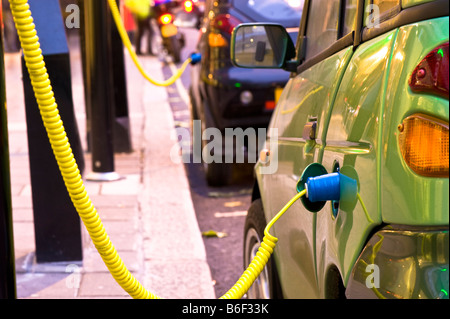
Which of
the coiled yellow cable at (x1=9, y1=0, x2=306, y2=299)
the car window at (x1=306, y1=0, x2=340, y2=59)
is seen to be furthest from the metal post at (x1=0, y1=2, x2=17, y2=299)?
the car window at (x1=306, y1=0, x2=340, y2=59)

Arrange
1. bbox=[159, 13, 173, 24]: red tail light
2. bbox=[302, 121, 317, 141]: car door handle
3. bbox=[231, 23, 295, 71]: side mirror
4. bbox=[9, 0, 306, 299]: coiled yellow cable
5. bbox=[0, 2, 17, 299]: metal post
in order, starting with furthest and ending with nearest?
bbox=[159, 13, 173, 24]: red tail light
bbox=[231, 23, 295, 71]: side mirror
bbox=[0, 2, 17, 299]: metal post
bbox=[302, 121, 317, 141]: car door handle
bbox=[9, 0, 306, 299]: coiled yellow cable

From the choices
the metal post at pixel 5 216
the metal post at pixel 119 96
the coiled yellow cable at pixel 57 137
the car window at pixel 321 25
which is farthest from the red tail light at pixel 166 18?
the coiled yellow cable at pixel 57 137

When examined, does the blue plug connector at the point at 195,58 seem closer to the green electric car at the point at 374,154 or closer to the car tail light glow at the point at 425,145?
the green electric car at the point at 374,154

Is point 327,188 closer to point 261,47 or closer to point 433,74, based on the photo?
point 433,74

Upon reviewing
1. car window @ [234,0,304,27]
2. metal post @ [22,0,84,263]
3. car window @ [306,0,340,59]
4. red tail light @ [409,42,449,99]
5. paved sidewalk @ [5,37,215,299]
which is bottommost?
paved sidewalk @ [5,37,215,299]

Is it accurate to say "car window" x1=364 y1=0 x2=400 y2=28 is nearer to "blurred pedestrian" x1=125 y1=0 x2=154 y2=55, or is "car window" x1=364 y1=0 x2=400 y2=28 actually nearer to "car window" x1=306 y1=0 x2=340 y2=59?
"car window" x1=306 y1=0 x2=340 y2=59

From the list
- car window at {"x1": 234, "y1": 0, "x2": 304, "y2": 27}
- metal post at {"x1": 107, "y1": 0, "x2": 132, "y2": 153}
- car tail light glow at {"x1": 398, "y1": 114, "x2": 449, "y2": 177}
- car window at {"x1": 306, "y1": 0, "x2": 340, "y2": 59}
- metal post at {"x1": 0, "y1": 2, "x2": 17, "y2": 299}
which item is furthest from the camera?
metal post at {"x1": 107, "y1": 0, "x2": 132, "y2": 153}

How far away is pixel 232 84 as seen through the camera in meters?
7.01

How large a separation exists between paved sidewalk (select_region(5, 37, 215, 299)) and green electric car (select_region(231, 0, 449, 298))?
188 cm

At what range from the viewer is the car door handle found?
256 cm

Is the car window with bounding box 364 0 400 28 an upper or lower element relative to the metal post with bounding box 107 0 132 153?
upper

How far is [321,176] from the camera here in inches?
85.7
